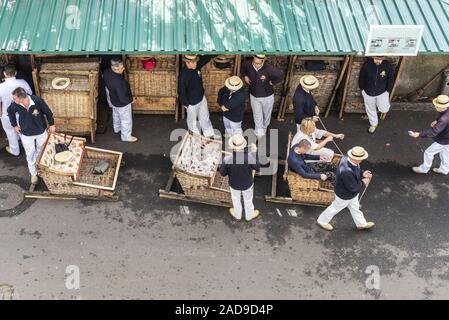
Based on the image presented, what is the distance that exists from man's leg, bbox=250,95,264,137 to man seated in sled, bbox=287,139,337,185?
162 cm

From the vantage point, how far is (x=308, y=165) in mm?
10227

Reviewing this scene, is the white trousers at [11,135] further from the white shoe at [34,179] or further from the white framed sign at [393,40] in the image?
the white framed sign at [393,40]

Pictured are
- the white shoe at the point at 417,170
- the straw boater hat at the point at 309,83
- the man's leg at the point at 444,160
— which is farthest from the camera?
the white shoe at the point at 417,170

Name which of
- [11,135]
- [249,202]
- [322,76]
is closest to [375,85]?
[322,76]

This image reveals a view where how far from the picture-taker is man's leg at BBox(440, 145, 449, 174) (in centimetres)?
1075

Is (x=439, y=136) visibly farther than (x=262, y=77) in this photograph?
No

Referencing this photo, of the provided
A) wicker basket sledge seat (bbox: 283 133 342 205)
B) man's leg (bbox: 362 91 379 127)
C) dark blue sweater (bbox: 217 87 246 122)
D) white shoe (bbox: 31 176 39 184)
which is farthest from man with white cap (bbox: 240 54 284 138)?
white shoe (bbox: 31 176 39 184)

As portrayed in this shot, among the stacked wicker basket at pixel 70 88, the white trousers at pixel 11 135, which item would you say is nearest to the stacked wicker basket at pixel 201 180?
the stacked wicker basket at pixel 70 88

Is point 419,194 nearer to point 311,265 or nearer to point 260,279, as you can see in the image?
point 311,265

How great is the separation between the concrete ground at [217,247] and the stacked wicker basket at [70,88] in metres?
1.35

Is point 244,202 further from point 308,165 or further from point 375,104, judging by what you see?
point 375,104

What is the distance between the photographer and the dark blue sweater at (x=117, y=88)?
10.5 m

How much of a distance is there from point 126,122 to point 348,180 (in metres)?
4.88

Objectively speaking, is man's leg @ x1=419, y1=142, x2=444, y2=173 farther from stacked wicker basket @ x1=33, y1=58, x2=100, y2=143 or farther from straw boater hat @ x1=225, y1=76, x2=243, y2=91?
stacked wicker basket @ x1=33, y1=58, x2=100, y2=143
